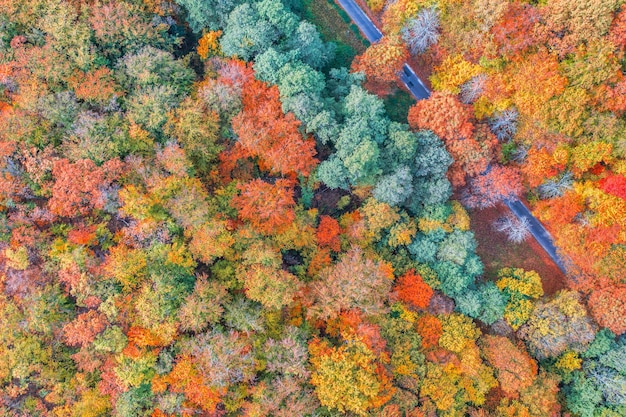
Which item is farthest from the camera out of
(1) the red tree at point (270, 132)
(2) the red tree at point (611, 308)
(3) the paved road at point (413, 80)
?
(3) the paved road at point (413, 80)

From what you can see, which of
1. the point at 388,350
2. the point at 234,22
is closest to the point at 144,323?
the point at 388,350

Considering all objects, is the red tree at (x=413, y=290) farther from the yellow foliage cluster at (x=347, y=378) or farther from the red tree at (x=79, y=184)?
the red tree at (x=79, y=184)

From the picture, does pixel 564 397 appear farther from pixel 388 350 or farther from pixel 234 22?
pixel 234 22

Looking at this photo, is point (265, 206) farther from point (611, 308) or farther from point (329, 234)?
point (611, 308)

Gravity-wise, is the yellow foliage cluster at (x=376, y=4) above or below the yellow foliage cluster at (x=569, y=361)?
above

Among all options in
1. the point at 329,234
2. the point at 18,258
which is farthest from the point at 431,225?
the point at 18,258

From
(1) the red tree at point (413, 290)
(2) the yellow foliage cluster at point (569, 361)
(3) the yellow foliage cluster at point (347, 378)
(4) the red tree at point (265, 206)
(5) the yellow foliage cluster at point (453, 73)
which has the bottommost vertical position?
(2) the yellow foliage cluster at point (569, 361)

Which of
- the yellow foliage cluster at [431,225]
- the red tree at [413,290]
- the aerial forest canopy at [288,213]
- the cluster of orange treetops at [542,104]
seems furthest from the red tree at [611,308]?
the red tree at [413,290]

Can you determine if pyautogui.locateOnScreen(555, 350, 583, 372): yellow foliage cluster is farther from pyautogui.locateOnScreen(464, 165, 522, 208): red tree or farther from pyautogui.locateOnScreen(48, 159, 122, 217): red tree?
pyautogui.locateOnScreen(48, 159, 122, 217): red tree
